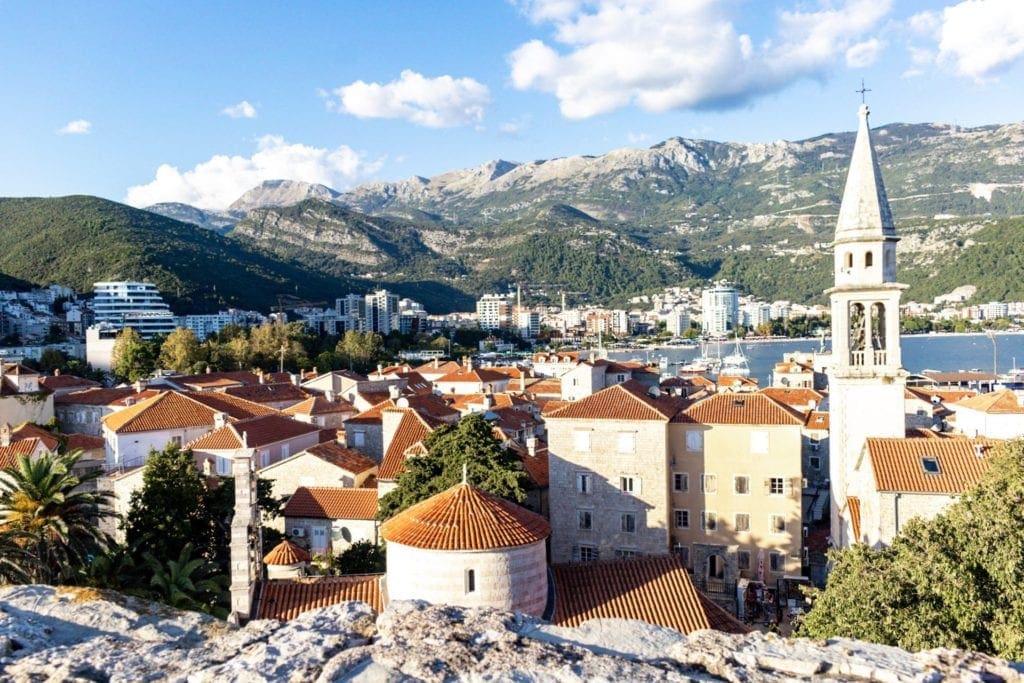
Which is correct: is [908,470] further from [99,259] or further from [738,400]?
[99,259]

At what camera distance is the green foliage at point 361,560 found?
79.7ft

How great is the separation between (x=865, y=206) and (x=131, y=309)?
447ft

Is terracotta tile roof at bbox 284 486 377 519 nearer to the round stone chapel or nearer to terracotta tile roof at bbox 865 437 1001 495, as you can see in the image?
the round stone chapel

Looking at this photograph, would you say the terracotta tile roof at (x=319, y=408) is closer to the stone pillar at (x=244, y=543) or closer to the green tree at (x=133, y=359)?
the stone pillar at (x=244, y=543)

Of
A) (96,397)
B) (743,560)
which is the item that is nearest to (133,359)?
(96,397)

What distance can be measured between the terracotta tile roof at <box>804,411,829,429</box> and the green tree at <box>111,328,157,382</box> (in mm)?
71750

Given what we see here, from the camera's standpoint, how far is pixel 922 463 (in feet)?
75.4

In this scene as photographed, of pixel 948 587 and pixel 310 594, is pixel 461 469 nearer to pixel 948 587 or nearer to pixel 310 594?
pixel 310 594

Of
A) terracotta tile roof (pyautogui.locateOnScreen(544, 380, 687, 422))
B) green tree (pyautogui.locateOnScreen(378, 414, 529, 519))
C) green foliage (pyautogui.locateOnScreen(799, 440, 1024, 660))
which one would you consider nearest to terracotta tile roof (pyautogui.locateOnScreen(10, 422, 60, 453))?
green tree (pyautogui.locateOnScreen(378, 414, 529, 519))

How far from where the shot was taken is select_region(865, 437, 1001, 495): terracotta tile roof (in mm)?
22141

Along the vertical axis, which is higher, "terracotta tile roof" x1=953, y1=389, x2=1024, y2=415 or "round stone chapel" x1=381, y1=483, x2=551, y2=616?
"round stone chapel" x1=381, y1=483, x2=551, y2=616

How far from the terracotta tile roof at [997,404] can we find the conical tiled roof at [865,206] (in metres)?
26.1

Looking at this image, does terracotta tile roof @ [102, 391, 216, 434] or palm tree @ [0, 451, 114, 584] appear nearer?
palm tree @ [0, 451, 114, 584]

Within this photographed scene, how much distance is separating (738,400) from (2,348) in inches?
→ 4586
